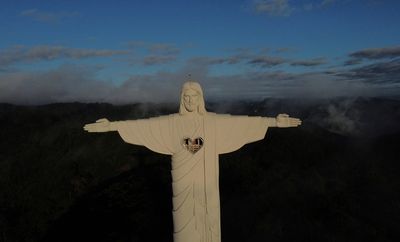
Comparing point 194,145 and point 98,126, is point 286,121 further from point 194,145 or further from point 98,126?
point 98,126

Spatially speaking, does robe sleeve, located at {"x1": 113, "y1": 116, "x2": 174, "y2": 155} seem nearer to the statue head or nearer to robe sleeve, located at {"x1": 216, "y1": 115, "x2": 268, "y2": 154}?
the statue head

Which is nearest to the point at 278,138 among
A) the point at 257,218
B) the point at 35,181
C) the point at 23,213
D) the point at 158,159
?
the point at 158,159

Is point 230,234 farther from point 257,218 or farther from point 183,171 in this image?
point 183,171

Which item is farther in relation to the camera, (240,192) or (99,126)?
(240,192)

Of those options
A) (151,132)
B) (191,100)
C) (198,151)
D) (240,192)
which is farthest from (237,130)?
(240,192)

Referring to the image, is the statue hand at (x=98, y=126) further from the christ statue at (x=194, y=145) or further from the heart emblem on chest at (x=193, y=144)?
the heart emblem on chest at (x=193, y=144)

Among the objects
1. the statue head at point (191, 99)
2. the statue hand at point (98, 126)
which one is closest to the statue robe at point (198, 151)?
the statue head at point (191, 99)
